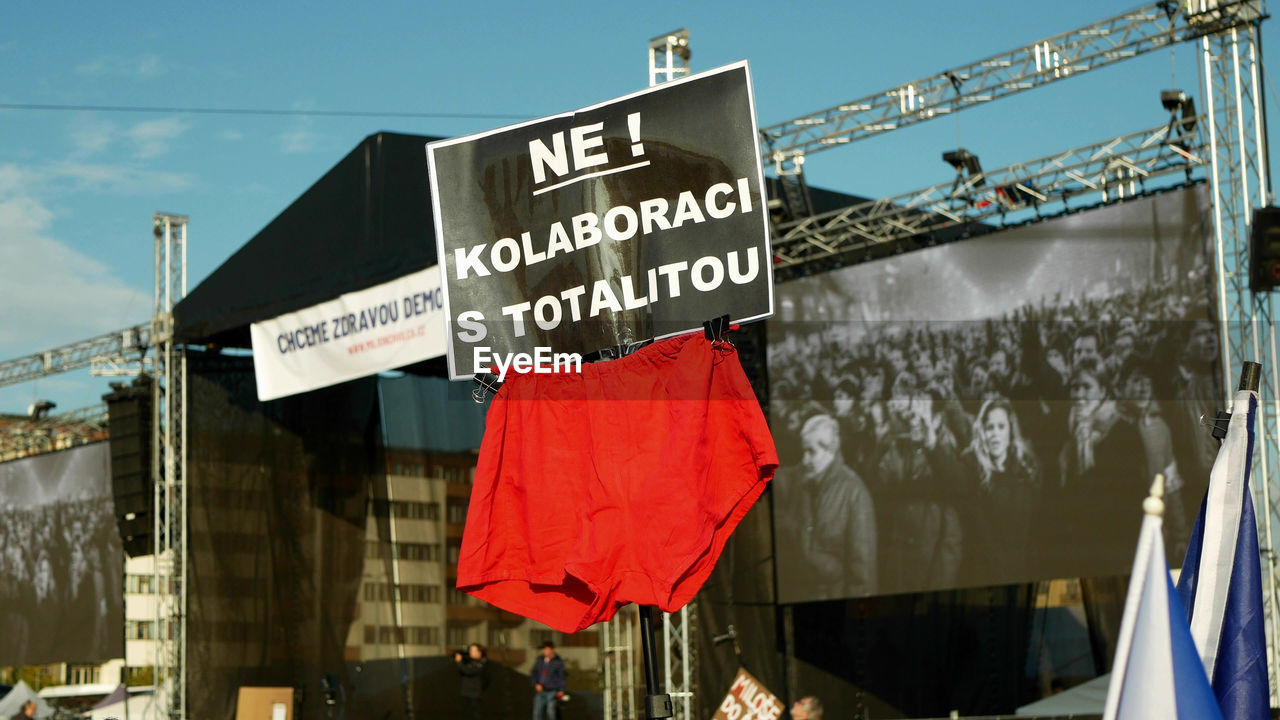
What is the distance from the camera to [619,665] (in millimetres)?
13438

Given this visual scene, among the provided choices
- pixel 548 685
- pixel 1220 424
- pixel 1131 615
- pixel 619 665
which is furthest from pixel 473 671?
pixel 1131 615

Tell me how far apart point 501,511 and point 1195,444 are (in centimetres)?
889

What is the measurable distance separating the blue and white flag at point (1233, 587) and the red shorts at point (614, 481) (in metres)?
0.95

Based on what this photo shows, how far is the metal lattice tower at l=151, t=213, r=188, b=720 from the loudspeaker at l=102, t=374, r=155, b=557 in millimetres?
118

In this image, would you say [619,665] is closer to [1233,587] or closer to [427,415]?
[427,415]

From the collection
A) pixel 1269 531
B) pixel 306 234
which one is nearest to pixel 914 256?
pixel 1269 531

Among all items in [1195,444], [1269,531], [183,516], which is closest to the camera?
[1269,531]

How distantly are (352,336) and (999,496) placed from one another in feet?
19.4

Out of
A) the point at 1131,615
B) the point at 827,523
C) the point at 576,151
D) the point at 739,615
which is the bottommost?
the point at 739,615

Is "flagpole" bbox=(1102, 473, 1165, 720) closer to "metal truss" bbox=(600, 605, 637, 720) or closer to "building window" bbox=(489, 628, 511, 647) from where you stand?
"metal truss" bbox=(600, 605, 637, 720)

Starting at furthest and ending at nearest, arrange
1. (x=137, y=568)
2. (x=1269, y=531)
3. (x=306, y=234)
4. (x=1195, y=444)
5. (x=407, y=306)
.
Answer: (x=137, y=568) → (x=306, y=234) → (x=407, y=306) → (x=1195, y=444) → (x=1269, y=531)

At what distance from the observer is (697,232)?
131 inches

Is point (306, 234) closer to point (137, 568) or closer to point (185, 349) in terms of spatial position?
point (185, 349)

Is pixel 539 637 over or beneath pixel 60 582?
beneath
